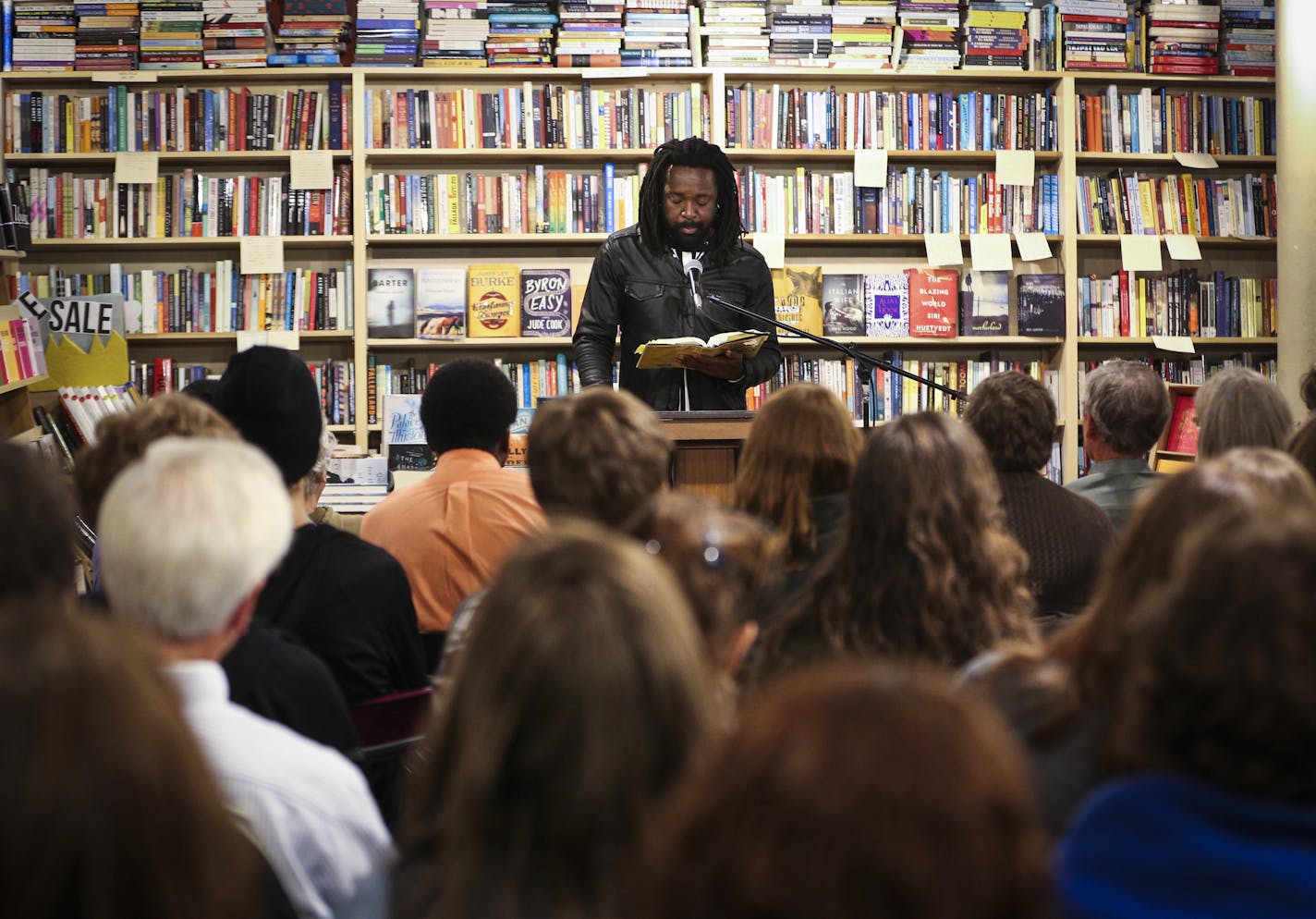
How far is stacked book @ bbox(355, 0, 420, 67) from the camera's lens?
18.4ft

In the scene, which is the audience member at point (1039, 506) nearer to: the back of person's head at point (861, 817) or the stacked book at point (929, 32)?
the back of person's head at point (861, 817)

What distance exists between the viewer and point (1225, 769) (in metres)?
0.85

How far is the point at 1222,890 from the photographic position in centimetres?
82

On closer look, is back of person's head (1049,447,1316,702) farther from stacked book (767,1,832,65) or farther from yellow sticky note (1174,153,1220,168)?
yellow sticky note (1174,153,1220,168)

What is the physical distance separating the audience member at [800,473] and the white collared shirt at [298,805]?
1078 mm

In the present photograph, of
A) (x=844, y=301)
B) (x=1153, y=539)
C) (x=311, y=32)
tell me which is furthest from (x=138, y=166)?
(x=1153, y=539)

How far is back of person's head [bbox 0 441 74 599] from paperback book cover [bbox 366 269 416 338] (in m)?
4.30

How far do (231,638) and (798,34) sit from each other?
4.83 m

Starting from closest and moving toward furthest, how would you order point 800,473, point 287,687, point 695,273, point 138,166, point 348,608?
point 287,687
point 348,608
point 800,473
point 695,273
point 138,166

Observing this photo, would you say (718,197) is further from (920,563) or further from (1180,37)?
(920,563)

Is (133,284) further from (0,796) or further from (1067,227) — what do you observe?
(0,796)

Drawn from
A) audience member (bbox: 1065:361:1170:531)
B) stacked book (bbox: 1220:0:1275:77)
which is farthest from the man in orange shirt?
stacked book (bbox: 1220:0:1275:77)

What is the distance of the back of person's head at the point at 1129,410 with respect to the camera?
307 cm

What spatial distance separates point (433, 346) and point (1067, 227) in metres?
2.71
